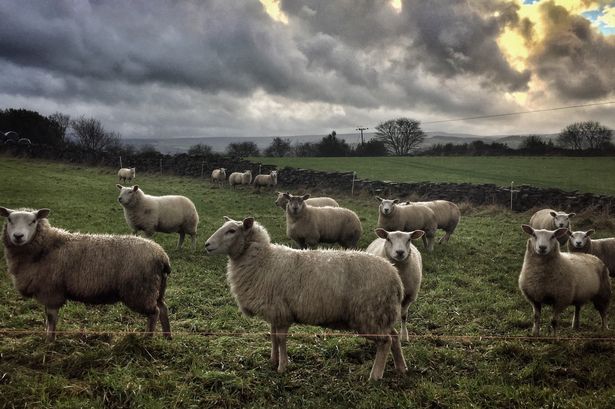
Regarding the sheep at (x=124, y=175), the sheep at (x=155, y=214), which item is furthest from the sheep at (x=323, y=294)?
the sheep at (x=124, y=175)

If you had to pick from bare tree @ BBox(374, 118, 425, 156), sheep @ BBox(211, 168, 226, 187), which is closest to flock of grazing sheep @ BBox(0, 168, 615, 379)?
sheep @ BBox(211, 168, 226, 187)

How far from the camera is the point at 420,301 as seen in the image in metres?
8.04

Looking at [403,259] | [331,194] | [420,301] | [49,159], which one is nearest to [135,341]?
[403,259]

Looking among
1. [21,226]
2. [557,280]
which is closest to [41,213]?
[21,226]

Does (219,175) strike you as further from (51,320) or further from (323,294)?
(323,294)

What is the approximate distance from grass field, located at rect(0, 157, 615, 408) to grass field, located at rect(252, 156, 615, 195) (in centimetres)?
2486

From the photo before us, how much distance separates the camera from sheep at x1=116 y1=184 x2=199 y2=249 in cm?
1221

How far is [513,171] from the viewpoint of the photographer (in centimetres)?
3775

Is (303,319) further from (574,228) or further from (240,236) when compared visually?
(574,228)

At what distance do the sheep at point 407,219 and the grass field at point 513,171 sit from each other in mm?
18310

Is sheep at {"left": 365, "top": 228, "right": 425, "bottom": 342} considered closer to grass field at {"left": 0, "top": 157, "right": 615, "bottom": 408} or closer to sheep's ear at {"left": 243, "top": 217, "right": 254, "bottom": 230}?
grass field at {"left": 0, "top": 157, "right": 615, "bottom": 408}

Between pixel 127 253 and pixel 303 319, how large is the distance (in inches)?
108

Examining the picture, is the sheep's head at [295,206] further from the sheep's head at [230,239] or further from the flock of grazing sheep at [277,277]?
the sheep's head at [230,239]

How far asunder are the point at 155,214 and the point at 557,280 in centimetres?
1077
